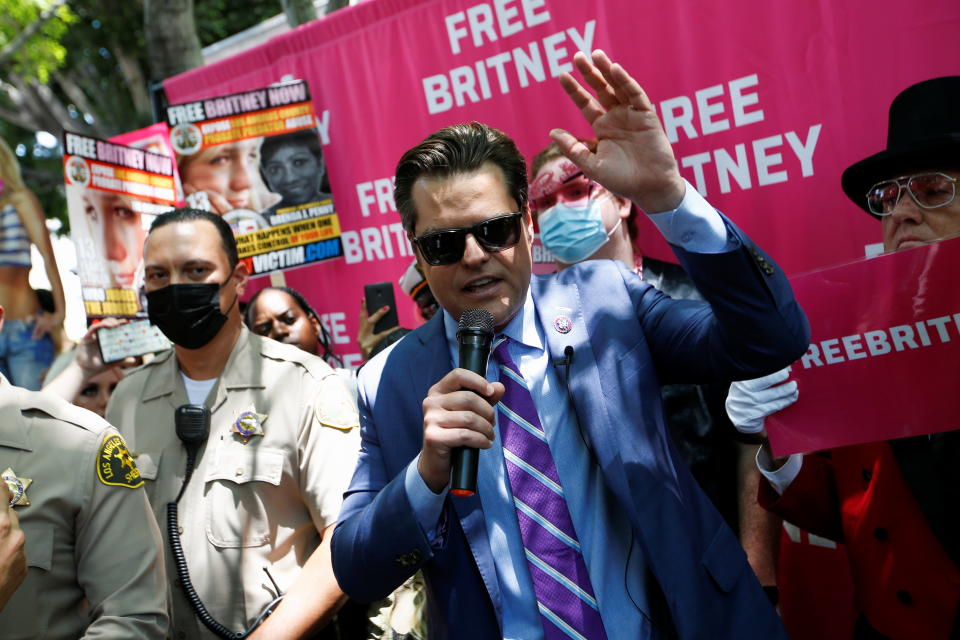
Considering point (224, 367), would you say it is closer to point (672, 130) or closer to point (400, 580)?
point (400, 580)

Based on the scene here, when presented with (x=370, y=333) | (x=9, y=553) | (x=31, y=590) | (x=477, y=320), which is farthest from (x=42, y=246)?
(x=477, y=320)

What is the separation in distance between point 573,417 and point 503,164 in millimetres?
639

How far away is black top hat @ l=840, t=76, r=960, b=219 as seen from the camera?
8.04 ft

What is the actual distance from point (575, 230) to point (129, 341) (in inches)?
101

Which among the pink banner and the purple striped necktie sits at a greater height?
the pink banner

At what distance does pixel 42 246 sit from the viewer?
5684 millimetres

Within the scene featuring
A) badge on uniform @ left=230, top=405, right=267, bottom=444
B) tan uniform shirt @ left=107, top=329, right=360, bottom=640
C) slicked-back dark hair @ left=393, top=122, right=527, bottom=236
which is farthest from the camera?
badge on uniform @ left=230, top=405, right=267, bottom=444

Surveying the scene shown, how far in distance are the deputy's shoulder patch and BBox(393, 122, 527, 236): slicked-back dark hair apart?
1.09 m

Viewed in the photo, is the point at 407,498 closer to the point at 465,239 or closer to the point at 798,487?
the point at 465,239

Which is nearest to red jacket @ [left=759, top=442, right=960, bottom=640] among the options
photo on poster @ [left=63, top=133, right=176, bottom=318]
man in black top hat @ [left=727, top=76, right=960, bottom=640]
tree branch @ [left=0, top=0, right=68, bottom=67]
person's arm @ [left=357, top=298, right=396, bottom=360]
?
man in black top hat @ [left=727, top=76, right=960, bottom=640]

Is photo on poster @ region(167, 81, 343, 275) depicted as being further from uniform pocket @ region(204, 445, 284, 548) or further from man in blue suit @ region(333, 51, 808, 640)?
man in blue suit @ region(333, 51, 808, 640)

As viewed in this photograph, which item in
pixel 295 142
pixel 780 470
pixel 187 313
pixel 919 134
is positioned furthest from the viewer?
pixel 295 142

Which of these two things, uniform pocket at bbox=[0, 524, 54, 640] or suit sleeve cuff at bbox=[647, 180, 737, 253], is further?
uniform pocket at bbox=[0, 524, 54, 640]

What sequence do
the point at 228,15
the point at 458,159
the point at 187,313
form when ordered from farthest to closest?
the point at 228,15 → the point at 187,313 → the point at 458,159
